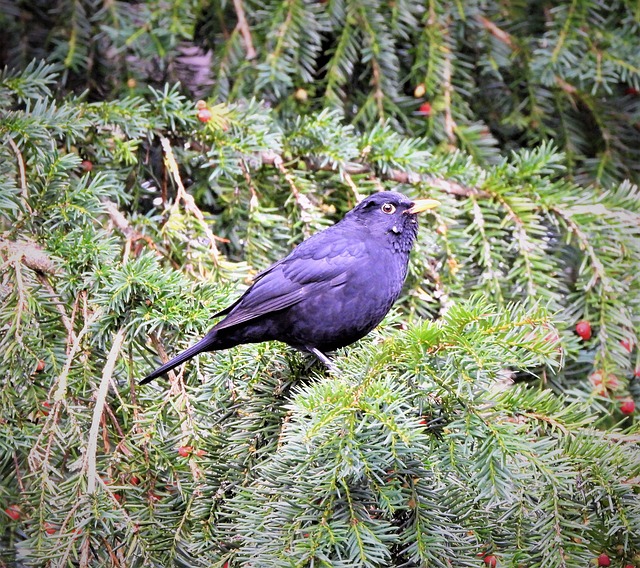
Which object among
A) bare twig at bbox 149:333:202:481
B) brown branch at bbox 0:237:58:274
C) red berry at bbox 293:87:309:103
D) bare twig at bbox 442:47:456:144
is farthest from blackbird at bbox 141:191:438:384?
red berry at bbox 293:87:309:103

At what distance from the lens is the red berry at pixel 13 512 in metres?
2.35

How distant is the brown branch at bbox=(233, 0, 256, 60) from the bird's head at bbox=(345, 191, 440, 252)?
1.02 meters

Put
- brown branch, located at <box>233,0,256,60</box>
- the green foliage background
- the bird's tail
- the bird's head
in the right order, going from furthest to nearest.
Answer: brown branch, located at <box>233,0,256,60</box> < the bird's head < the bird's tail < the green foliage background

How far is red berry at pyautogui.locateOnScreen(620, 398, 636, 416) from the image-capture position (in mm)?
2719

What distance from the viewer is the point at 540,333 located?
1701mm

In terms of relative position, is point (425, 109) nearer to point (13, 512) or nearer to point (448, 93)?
point (448, 93)

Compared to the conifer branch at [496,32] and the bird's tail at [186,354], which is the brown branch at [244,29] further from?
the bird's tail at [186,354]

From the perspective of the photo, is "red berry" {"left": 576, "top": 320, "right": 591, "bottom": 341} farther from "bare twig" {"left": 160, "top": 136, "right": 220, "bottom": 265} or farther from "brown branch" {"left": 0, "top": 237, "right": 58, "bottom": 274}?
"brown branch" {"left": 0, "top": 237, "right": 58, "bottom": 274}

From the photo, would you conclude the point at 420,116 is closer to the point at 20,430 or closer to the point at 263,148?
the point at 263,148

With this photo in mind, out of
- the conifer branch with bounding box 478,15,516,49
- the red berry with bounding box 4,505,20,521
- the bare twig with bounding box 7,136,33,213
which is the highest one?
the conifer branch with bounding box 478,15,516,49

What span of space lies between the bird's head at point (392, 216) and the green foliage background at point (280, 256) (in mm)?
163

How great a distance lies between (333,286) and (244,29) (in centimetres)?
145

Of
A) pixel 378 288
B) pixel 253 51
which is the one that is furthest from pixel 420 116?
pixel 378 288

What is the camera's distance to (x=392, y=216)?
2.69 metres
